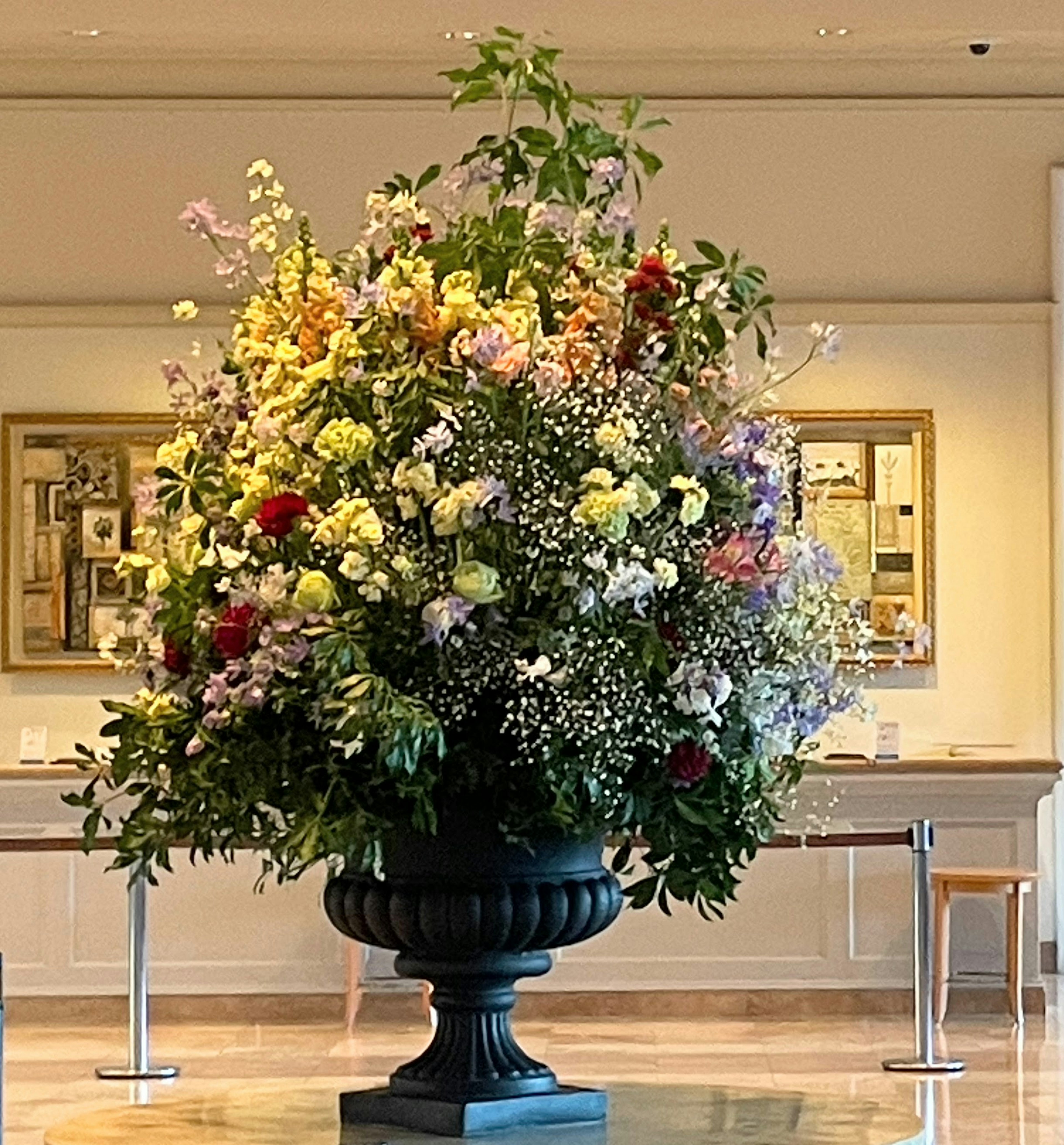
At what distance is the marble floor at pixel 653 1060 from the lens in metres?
8.70

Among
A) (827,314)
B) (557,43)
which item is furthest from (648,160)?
(827,314)

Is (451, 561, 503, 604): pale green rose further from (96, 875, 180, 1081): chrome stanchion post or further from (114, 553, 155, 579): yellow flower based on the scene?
(96, 875, 180, 1081): chrome stanchion post

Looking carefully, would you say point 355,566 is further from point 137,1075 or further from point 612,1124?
point 137,1075

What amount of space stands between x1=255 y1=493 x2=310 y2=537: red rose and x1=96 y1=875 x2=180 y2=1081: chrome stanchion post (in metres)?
6.50

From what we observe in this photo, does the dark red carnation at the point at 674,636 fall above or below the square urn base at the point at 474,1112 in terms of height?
above

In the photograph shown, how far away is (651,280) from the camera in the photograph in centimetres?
306

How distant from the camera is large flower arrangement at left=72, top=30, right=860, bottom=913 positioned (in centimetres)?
294

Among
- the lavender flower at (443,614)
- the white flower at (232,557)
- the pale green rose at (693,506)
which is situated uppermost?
the pale green rose at (693,506)

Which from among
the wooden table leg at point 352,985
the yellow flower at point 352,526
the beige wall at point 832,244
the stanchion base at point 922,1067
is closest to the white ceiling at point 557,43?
the beige wall at point 832,244

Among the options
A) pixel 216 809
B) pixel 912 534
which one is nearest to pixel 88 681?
pixel 912 534

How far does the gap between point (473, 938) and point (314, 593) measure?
47 cm

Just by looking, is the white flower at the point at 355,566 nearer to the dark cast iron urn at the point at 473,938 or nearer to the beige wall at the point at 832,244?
the dark cast iron urn at the point at 473,938

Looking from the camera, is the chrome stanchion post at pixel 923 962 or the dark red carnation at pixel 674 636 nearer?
the dark red carnation at pixel 674 636

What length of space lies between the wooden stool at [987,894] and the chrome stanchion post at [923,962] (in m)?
1.10
